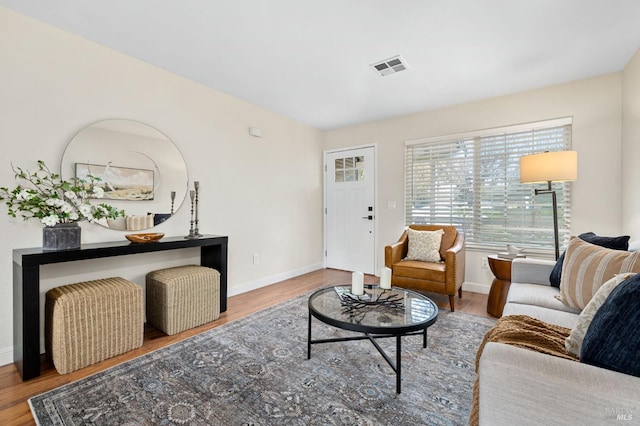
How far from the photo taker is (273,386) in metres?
1.74

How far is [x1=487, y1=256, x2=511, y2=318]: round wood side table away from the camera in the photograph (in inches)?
111

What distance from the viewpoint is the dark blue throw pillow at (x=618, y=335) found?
0.86 meters

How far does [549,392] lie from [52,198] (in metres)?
2.84

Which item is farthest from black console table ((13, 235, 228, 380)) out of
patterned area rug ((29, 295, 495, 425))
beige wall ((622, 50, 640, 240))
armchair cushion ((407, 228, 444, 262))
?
beige wall ((622, 50, 640, 240))

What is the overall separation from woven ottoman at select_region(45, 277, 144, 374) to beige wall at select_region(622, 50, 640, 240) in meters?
4.11

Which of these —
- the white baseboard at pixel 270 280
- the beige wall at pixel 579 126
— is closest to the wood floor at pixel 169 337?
the white baseboard at pixel 270 280

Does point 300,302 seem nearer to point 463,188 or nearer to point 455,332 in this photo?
point 455,332

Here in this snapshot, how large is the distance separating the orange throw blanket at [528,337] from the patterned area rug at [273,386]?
1.58ft

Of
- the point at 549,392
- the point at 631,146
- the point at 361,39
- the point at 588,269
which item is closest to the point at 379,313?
the point at 549,392

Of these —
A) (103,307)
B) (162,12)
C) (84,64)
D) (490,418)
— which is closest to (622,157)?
(490,418)

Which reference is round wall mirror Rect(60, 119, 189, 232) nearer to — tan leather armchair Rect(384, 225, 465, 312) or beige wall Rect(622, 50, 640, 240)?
tan leather armchair Rect(384, 225, 465, 312)

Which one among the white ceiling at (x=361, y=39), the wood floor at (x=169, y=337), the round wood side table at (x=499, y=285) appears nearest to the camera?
the wood floor at (x=169, y=337)

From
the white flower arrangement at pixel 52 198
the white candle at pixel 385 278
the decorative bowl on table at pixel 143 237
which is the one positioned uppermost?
the white flower arrangement at pixel 52 198

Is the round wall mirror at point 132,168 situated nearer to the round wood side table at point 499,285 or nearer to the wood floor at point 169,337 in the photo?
the wood floor at point 169,337
